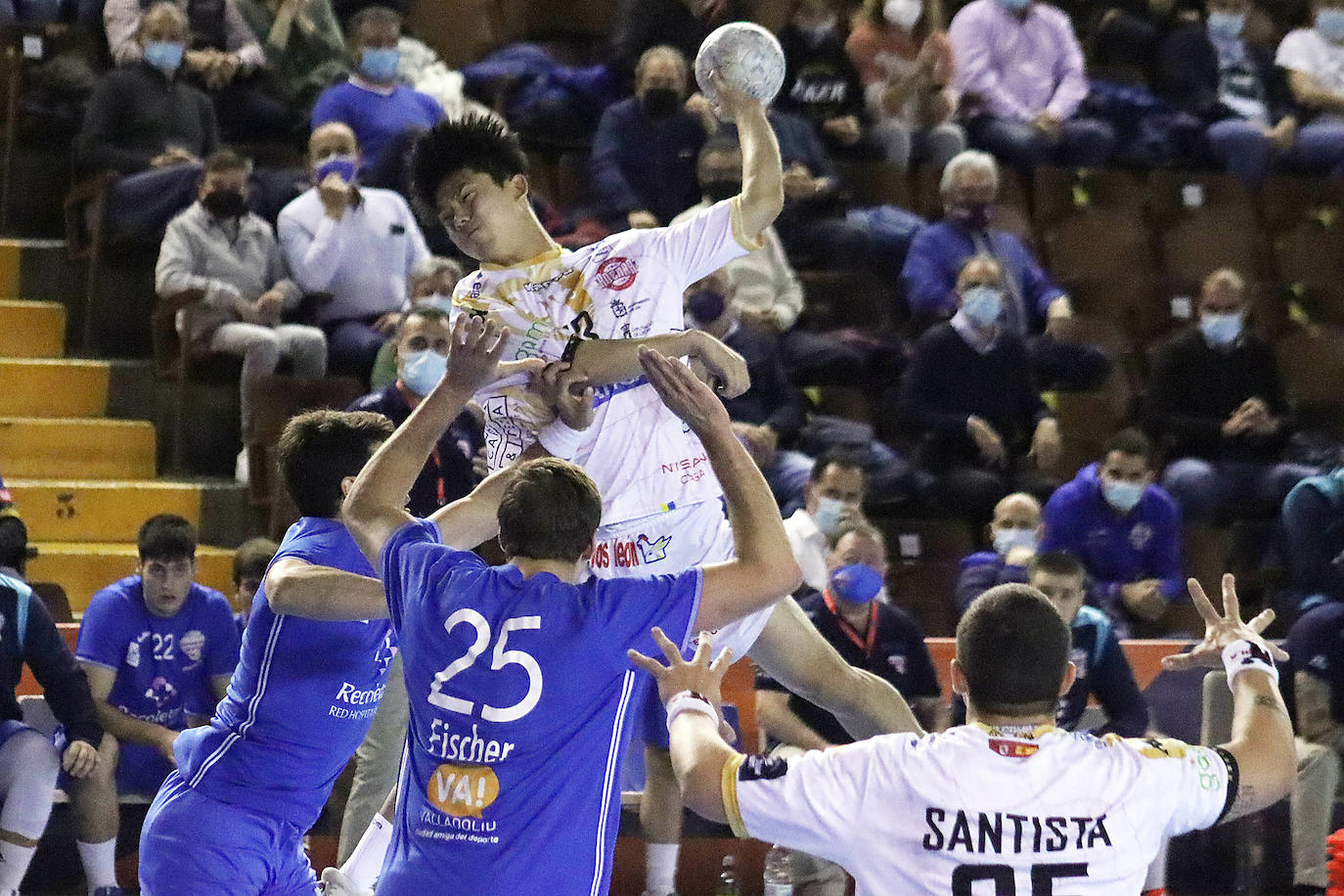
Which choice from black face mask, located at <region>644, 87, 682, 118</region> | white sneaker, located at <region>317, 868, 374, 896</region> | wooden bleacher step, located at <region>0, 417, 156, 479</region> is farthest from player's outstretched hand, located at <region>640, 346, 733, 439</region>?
black face mask, located at <region>644, 87, 682, 118</region>

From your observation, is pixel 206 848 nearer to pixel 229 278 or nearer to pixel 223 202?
pixel 229 278

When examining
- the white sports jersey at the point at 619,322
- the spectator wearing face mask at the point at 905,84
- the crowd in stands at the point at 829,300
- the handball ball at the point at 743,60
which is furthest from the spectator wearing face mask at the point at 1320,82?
the white sports jersey at the point at 619,322

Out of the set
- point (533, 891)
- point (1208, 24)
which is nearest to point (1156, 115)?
point (1208, 24)

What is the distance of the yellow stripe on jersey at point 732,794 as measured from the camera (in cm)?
384

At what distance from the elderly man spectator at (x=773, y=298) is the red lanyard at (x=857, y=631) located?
2.73 meters

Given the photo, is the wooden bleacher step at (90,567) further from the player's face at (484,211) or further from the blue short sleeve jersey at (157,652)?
the player's face at (484,211)

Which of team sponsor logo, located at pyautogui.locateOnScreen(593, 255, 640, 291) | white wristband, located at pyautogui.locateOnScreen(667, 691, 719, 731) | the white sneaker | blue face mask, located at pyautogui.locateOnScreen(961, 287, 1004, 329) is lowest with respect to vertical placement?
the white sneaker

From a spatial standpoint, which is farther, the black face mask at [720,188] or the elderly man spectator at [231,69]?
the elderly man spectator at [231,69]

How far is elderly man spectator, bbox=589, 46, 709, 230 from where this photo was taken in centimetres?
1095

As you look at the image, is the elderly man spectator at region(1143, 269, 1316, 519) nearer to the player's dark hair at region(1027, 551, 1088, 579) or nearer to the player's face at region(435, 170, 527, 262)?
the player's dark hair at region(1027, 551, 1088, 579)

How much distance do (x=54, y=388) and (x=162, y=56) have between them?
6.04ft

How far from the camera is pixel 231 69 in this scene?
11148 millimetres

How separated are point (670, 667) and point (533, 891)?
65cm

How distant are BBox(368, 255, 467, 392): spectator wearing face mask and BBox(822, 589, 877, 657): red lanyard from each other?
2.66 m
